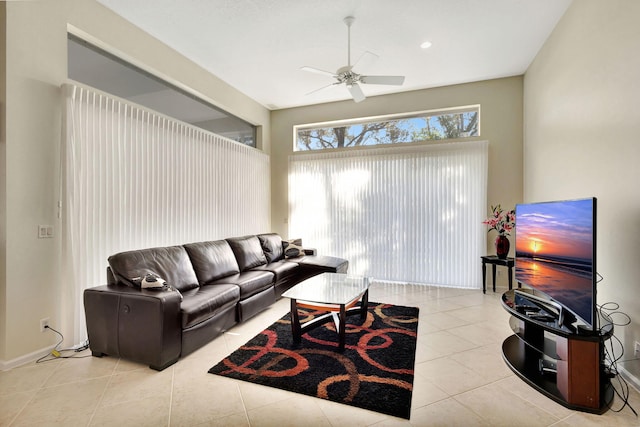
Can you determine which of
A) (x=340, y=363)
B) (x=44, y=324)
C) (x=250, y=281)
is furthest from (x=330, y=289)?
(x=44, y=324)

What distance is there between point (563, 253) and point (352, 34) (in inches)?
120

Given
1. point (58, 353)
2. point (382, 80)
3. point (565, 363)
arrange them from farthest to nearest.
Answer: point (382, 80), point (58, 353), point (565, 363)

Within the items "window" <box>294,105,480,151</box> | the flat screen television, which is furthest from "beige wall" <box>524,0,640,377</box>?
"window" <box>294,105,480,151</box>

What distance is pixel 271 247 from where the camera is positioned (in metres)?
4.93

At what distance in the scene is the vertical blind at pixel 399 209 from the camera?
473 cm

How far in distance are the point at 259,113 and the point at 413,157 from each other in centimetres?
303

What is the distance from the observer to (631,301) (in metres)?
2.14

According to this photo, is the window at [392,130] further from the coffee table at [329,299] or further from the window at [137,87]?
the coffee table at [329,299]

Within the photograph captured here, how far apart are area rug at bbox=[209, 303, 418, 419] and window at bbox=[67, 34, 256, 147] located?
3029 millimetres

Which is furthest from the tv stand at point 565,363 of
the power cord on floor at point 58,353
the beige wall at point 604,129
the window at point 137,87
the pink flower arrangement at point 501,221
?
the window at point 137,87

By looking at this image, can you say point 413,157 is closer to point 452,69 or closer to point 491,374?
point 452,69

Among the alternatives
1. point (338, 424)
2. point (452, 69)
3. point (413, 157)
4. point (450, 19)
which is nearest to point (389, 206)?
point (413, 157)

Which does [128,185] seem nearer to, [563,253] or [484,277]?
[563,253]

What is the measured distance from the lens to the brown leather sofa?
2326 mm
